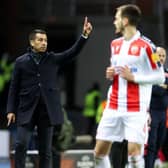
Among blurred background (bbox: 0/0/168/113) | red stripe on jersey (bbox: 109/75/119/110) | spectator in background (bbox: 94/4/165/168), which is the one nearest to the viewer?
spectator in background (bbox: 94/4/165/168)

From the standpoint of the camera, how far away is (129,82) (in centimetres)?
787

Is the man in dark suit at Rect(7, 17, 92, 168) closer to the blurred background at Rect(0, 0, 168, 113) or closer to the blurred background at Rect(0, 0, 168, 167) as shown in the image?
the blurred background at Rect(0, 0, 168, 167)

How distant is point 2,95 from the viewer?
91.9 feet

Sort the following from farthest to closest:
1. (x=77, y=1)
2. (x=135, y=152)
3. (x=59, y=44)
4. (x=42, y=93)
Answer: (x=59, y=44), (x=77, y=1), (x=42, y=93), (x=135, y=152)

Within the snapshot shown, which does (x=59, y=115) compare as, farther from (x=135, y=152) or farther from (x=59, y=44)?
(x=59, y=44)

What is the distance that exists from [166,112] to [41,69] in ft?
8.04

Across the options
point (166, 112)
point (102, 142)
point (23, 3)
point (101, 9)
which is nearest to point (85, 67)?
point (101, 9)

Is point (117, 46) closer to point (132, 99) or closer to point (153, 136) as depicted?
point (132, 99)

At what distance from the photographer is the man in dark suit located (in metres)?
8.70

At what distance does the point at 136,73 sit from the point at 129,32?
0.47 metres

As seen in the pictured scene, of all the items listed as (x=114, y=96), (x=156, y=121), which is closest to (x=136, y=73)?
(x=114, y=96)

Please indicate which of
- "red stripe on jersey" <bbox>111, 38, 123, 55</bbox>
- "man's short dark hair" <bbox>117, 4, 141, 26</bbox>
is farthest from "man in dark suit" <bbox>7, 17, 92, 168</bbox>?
"man's short dark hair" <bbox>117, 4, 141, 26</bbox>

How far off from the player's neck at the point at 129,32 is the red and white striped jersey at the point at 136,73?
0.08m

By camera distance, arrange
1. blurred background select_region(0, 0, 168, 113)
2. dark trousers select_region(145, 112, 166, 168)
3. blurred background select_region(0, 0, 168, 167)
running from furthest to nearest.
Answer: blurred background select_region(0, 0, 168, 113)
blurred background select_region(0, 0, 168, 167)
dark trousers select_region(145, 112, 166, 168)
